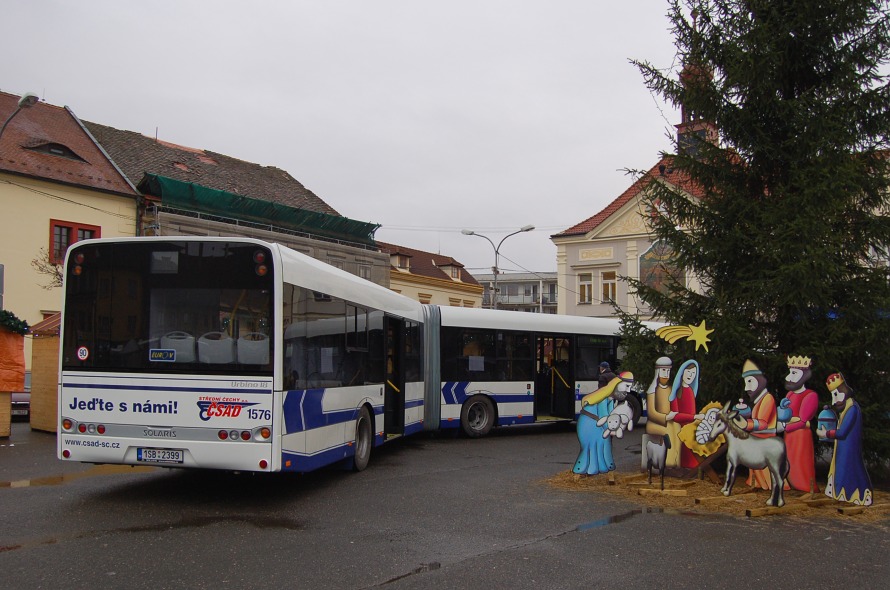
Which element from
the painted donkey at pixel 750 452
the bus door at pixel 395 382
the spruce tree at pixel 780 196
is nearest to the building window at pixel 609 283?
the bus door at pixel 395 382

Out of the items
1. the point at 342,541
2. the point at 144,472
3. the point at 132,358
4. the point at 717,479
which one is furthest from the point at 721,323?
the point at 144,472

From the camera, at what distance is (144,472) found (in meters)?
11.5

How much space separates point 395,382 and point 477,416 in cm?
381

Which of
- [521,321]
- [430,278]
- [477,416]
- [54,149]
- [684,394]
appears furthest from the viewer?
[430,278]

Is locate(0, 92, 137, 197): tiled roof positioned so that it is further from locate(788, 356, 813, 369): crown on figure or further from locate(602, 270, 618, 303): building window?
locate(788, 356, 813, 369): crown on figure

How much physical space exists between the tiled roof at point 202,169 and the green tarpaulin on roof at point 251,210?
151 centimetres

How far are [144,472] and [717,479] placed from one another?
7.83 metres

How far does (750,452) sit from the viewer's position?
9508 millimetres

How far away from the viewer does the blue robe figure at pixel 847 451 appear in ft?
30.1

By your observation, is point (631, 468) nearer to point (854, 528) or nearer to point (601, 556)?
point (854, 528)

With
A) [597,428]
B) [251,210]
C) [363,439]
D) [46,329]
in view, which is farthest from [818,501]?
[251,210]

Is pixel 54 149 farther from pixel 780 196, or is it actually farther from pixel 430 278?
pixel 780 196

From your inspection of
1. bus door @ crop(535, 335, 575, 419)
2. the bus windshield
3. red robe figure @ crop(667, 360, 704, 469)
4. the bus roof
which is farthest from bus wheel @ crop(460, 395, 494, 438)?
the bus windshield

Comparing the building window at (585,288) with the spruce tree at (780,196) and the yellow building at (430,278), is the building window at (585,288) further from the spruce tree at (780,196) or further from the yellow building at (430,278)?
the spruce tree at (780,196)
